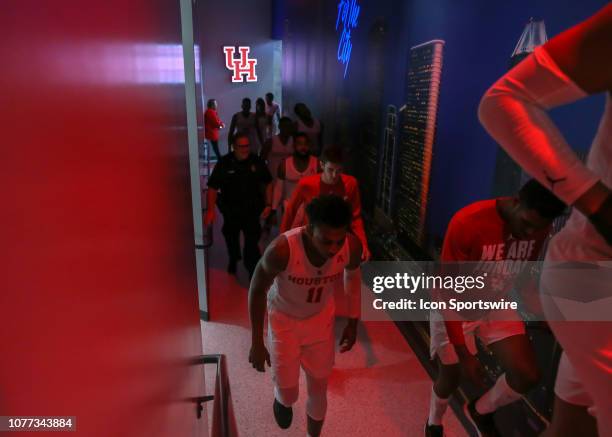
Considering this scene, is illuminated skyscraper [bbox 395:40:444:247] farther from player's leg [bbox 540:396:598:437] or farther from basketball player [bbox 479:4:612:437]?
basketball player [bbox 479:4:612:437]

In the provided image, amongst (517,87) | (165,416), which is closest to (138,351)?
(165,416)

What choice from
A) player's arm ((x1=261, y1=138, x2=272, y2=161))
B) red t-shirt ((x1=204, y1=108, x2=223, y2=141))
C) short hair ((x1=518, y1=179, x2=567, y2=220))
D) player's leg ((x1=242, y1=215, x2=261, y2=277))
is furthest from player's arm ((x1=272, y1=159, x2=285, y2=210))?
red t-shirt ((x1=204, y1=108, x2=223, y2=141))

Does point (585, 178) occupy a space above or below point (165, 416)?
above

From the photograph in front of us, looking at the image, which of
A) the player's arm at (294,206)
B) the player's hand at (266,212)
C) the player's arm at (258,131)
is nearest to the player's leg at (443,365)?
the player's arm at (294,206)

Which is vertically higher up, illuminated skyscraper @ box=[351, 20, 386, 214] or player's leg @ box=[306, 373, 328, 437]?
illuminated skyscraper @ box=[351, 20, 386, 214]

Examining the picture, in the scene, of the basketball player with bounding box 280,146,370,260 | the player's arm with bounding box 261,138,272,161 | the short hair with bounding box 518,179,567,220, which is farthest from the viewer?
the player's arm with bounding box 261,138,272,161

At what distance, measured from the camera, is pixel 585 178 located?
0.71 m

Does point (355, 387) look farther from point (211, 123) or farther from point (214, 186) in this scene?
point (211, 123)

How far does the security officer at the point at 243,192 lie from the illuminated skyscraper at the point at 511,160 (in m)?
2.48

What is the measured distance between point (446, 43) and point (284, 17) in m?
→ 8.18

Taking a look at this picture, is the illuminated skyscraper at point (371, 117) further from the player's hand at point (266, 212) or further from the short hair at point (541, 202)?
the short hair at point (541, 202)

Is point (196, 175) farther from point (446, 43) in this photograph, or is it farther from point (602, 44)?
point (602, 44)

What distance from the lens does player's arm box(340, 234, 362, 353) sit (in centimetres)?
249

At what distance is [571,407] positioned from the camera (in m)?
1.16
